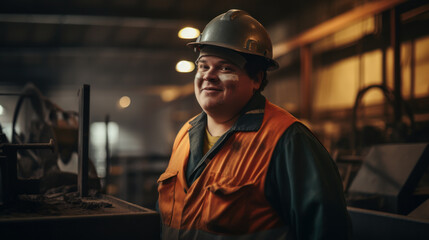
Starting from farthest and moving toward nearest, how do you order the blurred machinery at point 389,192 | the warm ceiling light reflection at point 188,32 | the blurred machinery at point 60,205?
the warm ceiling light reflection at point 188,32, the blurred machinery at point 389,192, the blurred machinery at point 60,205

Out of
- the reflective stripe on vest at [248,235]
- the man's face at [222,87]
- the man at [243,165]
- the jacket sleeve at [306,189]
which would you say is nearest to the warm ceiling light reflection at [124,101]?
the man at [243,165]

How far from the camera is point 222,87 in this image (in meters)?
2.01

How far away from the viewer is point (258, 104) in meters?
2.05

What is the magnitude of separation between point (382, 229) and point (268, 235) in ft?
3.28

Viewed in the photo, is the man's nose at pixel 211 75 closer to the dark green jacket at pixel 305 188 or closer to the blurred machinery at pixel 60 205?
the dark green jacket at pixel 305 188

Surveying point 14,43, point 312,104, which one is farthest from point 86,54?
point 312,104

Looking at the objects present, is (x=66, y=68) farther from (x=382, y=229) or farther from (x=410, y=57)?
(x=382, y=229)

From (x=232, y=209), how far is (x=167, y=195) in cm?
41

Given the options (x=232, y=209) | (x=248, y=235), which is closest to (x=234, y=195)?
(x=232, y=209)

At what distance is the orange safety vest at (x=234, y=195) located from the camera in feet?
5.84

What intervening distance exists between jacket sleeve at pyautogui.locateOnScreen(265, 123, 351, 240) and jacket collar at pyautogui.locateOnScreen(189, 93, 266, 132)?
0.55 feet

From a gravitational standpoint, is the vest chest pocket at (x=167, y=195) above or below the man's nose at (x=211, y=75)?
below

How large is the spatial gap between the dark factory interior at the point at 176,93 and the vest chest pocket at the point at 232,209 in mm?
239

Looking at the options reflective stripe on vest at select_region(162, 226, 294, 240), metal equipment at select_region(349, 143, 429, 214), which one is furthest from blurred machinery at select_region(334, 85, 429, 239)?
reflective stripe on vest at select_region(162, 226, 294, 240)
